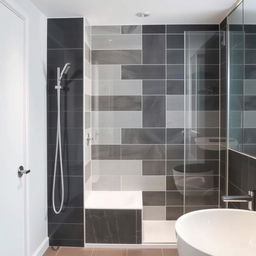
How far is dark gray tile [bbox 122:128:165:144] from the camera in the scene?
3508mm

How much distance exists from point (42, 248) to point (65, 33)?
2261 mm

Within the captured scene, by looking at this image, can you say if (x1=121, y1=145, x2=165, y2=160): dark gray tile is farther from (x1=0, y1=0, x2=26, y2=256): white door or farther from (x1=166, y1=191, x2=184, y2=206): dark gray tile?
(x1=0, y1=0, x2=26, y2=256): white door

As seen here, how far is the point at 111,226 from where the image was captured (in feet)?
10.0

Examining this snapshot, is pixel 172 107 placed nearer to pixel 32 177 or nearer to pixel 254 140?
pixel 254 140

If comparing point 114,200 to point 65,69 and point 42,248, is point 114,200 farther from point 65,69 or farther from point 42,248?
point 65,69

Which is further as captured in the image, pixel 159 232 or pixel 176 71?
pixel 176 71

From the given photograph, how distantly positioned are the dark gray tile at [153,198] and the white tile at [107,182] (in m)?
0.35

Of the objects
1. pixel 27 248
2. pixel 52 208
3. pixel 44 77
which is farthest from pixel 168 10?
pixel 27 248

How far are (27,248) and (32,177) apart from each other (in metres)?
0.63

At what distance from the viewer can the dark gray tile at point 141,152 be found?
352cm

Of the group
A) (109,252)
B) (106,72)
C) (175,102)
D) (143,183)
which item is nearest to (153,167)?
(143,183)

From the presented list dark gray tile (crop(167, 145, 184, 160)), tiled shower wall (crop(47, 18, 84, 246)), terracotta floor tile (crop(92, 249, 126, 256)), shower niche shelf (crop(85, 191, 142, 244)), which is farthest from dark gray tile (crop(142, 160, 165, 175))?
terracotta floor tile (crop(92, 249, 126, 256))

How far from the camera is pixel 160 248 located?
10.2 ft

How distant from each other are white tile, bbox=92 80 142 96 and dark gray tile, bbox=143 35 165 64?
305 millimetres
